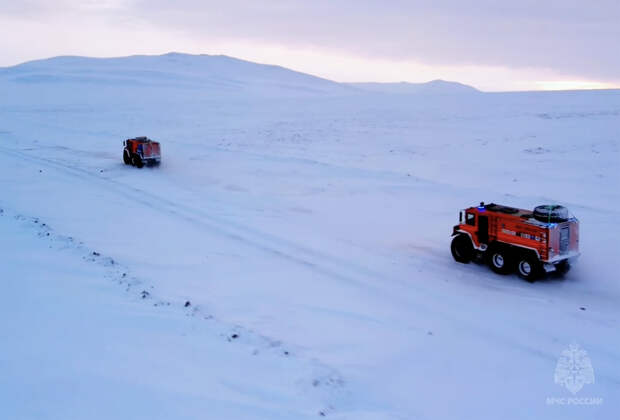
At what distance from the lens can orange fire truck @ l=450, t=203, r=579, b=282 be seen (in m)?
11.0

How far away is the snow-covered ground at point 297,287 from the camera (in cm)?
721

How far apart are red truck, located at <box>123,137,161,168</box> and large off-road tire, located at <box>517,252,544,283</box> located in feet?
59.1

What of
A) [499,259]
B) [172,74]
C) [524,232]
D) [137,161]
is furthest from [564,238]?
[172,74]

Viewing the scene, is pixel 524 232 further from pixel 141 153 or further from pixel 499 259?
pixel 141 153

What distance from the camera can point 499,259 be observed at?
468 inches

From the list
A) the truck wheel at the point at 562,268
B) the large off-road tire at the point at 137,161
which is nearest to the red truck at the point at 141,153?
the large off-road tire at the point at 137,161

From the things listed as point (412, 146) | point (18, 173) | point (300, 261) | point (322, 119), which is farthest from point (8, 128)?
point (300, 261)

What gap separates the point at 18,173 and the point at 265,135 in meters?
14.8

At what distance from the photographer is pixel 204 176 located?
2314cm

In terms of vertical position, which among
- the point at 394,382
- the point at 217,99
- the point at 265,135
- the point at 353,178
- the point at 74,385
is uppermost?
the point at 217,99

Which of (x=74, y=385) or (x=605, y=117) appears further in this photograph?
(x=605, y=117)

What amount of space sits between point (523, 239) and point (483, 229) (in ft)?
3.47

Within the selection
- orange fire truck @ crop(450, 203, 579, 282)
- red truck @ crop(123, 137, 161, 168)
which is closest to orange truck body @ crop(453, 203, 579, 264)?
orange fire truck @ crop(450, 203, 579, 282)

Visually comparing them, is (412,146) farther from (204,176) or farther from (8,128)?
(8,128)
